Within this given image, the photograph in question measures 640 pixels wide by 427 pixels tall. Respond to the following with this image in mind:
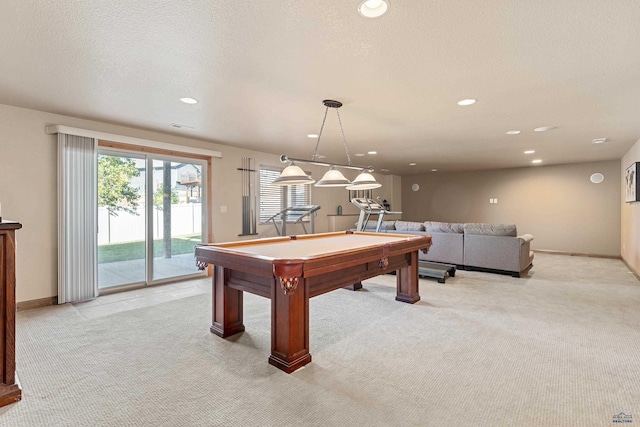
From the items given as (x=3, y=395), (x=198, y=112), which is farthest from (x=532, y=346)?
(x=198, y=112)

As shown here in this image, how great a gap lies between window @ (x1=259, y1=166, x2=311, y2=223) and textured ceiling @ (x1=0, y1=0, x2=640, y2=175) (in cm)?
213

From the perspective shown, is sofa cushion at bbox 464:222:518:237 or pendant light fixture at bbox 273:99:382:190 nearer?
pendant light fixture at bbox 273:99:382:190

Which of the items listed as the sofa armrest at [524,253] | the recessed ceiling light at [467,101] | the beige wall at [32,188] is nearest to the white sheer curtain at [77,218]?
the beige wall at [32,188]

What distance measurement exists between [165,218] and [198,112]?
200 centimetres

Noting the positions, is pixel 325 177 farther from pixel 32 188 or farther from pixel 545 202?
pixel 545 202

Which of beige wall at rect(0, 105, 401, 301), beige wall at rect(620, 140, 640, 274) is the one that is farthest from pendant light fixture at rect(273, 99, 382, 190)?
beige wall at rect(620, 140, 640, 274)

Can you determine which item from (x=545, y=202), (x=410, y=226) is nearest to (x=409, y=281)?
(x=410, y=226)

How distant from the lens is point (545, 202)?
813 cm

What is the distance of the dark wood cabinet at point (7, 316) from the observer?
1.93 m

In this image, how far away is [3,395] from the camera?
189 centimetres

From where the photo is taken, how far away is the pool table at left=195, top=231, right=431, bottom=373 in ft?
7.52

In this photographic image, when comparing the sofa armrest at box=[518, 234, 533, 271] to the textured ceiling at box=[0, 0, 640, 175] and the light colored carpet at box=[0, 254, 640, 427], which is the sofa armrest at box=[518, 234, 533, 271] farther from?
the textured ceiling at box=[0, 0, 640, 175]

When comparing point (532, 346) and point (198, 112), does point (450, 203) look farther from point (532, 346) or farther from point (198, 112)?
point (198, 112)

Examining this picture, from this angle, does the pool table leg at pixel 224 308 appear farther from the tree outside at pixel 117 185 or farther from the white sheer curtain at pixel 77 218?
the tree outside at pixel 117 185
